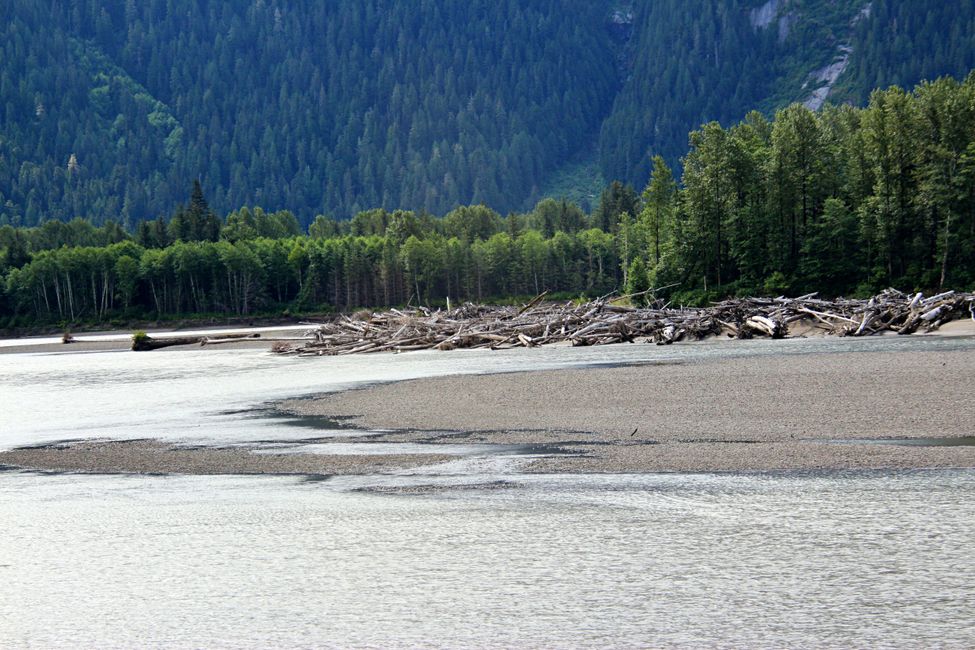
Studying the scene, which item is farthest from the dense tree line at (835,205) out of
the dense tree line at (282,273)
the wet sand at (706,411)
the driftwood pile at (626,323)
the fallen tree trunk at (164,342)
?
the dense tree line at (282,273)

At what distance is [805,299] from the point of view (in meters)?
57.1

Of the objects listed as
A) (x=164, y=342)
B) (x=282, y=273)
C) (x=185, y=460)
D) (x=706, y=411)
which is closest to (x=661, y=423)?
(x=706, y=411)

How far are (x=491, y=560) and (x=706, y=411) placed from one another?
12107 millimetres

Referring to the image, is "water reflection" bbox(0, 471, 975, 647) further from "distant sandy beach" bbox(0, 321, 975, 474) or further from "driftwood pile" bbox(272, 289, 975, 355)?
"driftwood pile" bbox(272, 289, 975, 355)

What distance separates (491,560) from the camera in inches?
395

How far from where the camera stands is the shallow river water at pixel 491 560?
7.95 m

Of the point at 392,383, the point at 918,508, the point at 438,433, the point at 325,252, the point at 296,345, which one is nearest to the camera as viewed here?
the point at 918,508

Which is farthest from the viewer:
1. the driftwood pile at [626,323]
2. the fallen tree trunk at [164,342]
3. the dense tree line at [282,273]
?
the dense tree line at [282,273]

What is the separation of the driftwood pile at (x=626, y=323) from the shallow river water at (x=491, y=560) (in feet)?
120

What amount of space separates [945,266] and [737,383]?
51.1 m

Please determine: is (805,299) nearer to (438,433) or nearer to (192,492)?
(438,433)

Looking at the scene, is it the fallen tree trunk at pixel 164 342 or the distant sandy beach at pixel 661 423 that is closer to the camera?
the distant sandy beach at pixel 661 423

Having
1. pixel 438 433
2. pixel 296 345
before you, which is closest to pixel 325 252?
pixel 296 345

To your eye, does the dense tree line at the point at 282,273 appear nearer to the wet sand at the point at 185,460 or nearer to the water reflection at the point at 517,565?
the wet sand at the point at 185,460
